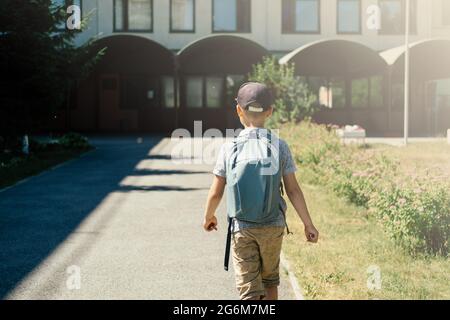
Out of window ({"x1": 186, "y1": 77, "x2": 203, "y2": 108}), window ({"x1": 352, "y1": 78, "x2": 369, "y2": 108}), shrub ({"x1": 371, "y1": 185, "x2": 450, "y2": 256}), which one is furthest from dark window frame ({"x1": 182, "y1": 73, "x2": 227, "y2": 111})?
shrub ({"x1": 371, "y1": 185, "x2": 450, "y2": 256})

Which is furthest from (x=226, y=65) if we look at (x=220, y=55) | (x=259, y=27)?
(x=259, y=27)

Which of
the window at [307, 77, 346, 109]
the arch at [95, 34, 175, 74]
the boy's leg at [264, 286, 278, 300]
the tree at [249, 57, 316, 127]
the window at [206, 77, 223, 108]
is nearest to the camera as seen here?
the boy's leg at [264, 286, 278, 300]

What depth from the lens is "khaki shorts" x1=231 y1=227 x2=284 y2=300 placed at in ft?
15.5

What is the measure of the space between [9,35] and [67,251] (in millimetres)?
11107

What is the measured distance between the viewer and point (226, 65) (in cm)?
3706

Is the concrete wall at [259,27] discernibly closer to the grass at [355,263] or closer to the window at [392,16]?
the window at [392,16]

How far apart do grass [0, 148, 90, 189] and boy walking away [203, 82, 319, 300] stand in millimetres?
→ 11754

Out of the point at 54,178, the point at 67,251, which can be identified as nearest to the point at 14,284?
the point at 67,251

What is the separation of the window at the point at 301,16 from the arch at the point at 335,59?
217cm

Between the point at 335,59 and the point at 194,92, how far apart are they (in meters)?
7.94

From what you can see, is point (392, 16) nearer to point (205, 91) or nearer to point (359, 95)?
point (359, 95)

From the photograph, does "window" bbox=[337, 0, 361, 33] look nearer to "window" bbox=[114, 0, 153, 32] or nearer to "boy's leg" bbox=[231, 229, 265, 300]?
"window" bbox=[114, 0, 153, 32]
